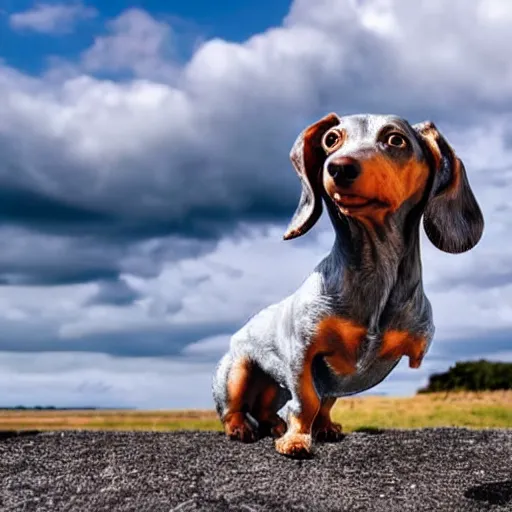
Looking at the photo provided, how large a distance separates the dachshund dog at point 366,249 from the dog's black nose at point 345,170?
0.07 feet

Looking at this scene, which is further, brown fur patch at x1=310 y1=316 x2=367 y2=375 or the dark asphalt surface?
the dark asphalt surface

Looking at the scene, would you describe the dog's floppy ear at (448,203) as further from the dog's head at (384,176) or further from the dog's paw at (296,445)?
the dog's paw at (296,445)

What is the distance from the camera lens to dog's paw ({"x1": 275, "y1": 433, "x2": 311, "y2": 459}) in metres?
4.69

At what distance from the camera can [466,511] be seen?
4.50 metres

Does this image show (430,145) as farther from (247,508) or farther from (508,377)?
(508,377)

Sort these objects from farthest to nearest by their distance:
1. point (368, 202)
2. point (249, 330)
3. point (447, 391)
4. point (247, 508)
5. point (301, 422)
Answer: point (447, 391) < point (249, 330) < point (301, 422) < point (247, 508) < point (368, 202)

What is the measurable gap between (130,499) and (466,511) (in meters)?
1.79

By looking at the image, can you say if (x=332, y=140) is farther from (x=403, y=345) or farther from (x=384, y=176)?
(x=403, y=345)

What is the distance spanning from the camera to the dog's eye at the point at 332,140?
424 cm

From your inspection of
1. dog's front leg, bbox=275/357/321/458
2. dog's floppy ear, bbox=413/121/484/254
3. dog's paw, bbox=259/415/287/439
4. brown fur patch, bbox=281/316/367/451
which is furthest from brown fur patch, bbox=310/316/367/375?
dog's paw, bbox=259/415/287/439

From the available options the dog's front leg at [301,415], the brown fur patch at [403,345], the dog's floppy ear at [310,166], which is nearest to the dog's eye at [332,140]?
the dog's floppy ear at [310,166]

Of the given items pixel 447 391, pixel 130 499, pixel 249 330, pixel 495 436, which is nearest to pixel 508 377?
pixel 447 391

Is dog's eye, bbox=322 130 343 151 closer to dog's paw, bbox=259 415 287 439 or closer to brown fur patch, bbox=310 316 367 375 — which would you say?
brown fur patch, bbox=310 316 367 375

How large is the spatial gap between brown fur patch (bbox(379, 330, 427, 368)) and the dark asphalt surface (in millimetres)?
774
